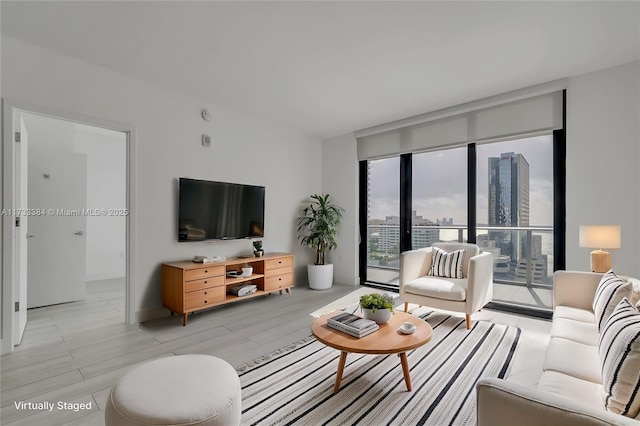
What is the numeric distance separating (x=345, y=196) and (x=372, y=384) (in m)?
3.42

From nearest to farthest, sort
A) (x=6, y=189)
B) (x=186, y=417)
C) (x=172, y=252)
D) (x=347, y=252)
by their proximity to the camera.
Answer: (x=186, y=417) → (x=6, y=189) → (x=172, y=252) → (x=347, y=252)

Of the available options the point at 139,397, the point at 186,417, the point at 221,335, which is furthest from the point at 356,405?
the point at 221,335

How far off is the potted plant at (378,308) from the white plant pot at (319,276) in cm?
250

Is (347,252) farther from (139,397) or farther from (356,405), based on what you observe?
(139,397)

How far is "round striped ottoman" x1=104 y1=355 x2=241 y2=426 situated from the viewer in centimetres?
110

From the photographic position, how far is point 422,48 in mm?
2566

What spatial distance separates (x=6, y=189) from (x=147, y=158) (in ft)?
3.75

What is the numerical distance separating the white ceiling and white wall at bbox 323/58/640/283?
227mm

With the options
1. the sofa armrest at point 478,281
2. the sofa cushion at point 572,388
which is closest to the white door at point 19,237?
the sofa cushion at point 572,388

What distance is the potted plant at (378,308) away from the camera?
216 cm

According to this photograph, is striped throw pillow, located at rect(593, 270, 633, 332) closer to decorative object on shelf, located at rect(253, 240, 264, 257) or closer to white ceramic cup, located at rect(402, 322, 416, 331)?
white ceramic cup, located at rect(402, 322, 416, 331)

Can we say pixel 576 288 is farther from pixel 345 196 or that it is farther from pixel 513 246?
pixel 345 196

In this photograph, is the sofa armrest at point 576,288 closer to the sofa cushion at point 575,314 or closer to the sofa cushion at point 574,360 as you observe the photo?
the sofa cushion at point 575,314

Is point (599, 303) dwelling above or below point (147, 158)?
below
